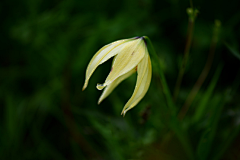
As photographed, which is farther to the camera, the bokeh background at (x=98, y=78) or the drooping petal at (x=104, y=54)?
the bokeh background at (x=98, y=78)

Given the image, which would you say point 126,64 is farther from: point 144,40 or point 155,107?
point 155,107

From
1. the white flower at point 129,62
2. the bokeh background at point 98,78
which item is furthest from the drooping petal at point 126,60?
the bokeh background at point 98,78

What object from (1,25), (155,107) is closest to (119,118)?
(155,107)

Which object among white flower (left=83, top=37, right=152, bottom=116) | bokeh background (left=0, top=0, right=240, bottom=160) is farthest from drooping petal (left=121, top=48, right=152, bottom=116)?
bokeh background (left=0, top=0, right=240, bottom=160)

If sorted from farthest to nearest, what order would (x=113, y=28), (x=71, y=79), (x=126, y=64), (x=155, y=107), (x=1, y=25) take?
(x=1, y=25), (x=71, y=79), (x=113, y=28), (x=155, y=107), (x=126, y=64)

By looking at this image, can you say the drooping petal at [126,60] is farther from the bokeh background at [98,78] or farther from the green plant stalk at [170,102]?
the bokeh background at [98,78]

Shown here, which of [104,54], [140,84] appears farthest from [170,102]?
[104,54]
